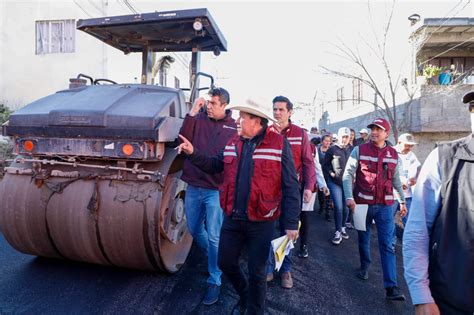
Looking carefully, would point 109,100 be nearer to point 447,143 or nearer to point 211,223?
point 211,223

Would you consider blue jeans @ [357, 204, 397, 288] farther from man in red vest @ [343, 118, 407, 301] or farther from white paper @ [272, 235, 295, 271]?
white paper @ [272, 235, 295, 271]

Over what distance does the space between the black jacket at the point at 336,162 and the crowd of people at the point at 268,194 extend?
1641 mm

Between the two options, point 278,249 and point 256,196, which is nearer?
point 278,249

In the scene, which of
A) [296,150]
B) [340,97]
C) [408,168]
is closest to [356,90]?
[340,97]

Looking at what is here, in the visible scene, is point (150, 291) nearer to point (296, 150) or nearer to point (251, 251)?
point (251, 251)

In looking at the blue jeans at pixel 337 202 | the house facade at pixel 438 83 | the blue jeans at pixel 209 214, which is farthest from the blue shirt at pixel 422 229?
the house facade at pixel 438 83

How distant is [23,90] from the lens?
13250 millimetres

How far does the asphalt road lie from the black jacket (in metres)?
1.89

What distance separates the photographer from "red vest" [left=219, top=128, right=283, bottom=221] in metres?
2.59

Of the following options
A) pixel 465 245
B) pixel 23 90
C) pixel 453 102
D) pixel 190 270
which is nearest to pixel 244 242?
pixel 190 270

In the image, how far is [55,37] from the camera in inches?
510

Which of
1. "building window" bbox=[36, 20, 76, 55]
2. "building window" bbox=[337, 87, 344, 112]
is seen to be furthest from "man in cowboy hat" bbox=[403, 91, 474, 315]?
"building window" bbox=[337, 87, 344, 112]

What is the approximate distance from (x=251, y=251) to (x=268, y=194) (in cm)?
46

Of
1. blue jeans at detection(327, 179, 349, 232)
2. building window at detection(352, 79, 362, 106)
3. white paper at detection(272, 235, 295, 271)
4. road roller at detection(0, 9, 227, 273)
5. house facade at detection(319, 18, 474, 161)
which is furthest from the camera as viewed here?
building window at detection(352, 79, 362, 106)
